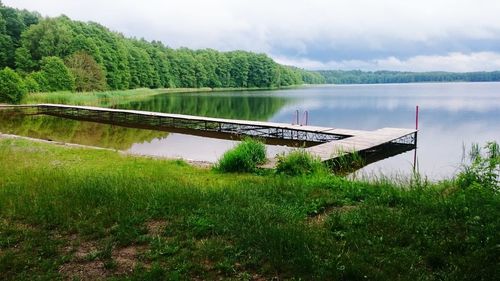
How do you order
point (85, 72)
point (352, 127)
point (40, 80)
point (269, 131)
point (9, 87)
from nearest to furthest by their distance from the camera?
point (269, 131), point (352, 127), point (9, 87), point (40, 80), point (85, 72)

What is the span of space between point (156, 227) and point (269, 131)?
16.3 meters

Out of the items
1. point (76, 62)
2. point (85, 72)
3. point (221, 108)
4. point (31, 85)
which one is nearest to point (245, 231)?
point (221, 108)

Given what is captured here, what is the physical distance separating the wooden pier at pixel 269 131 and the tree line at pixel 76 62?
1051 centimetres

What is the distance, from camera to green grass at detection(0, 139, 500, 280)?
3.65 m

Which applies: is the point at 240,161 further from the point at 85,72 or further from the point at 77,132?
the point at 85,72

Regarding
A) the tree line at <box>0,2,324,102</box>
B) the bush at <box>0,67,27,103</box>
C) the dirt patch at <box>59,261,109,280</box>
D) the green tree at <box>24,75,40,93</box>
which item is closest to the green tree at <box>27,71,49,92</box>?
the tree line at <box>0,2,324,102</box>

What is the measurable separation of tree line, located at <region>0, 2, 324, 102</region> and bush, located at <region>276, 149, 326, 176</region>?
34059mm

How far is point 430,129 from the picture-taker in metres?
23.0

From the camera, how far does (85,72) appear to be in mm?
51000

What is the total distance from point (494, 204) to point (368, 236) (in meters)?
1.92

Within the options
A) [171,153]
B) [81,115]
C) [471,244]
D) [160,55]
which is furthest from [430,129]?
[160,55]

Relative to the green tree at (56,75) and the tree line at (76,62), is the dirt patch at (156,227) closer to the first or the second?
the tree line at (76,62)

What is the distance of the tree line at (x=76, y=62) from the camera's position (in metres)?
44.1

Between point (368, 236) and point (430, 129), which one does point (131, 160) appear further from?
point (430, 129)
